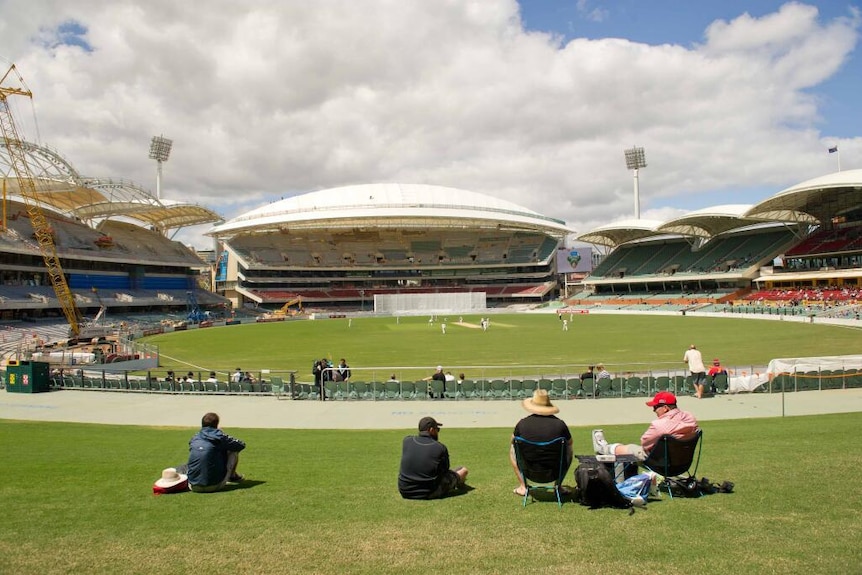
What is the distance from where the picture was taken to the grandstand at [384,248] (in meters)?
97.4

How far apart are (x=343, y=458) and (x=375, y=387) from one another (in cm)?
915

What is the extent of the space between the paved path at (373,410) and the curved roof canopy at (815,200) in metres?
56.1

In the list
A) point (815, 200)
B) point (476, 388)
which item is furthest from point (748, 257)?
point (476, 388)

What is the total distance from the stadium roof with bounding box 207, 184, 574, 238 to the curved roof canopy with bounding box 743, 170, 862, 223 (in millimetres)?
41438

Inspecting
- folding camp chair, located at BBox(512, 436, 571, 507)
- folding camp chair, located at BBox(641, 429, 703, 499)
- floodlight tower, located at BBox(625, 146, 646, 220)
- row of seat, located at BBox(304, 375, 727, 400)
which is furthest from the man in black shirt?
floodlight tower, located at BBox(625, 146, 646, 220)

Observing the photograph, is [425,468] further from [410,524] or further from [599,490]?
[599,490]

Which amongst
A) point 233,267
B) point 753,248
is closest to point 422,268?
point 233,267

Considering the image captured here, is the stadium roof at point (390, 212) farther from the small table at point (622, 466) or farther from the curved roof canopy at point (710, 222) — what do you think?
the small table at point (622, 466)

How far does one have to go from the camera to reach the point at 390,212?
95188mm

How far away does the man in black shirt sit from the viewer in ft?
20.3

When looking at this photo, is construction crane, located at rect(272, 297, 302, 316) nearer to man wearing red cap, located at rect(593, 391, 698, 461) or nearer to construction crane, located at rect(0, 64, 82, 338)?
construction crane, located at rect(0, 64, 82, 338)

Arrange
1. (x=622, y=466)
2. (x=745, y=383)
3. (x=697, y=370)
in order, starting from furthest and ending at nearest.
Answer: (x=745, y=383) < (x=697, y=370) < (x=622, y=466)

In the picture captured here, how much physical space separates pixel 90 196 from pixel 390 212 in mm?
45341

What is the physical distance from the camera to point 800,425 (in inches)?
444
